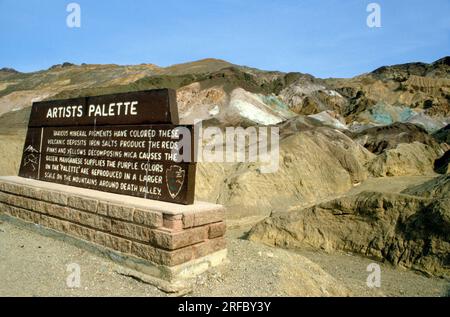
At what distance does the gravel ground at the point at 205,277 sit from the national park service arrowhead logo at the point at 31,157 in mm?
1349

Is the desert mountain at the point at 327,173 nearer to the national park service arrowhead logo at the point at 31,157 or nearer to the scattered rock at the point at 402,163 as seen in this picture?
the scattered rock at the point at 402,163

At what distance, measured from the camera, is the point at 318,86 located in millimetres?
49625

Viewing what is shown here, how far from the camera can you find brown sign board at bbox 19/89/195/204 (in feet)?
16.1

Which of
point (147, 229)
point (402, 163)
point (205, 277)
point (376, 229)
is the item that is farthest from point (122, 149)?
point (402, 163)

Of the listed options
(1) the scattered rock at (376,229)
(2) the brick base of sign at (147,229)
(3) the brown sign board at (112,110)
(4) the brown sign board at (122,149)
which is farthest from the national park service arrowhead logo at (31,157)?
(1) the scattered rock at (376,229)

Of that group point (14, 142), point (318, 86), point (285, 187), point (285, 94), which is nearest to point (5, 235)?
point (285, 187)

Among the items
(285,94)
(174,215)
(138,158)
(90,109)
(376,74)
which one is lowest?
(174,215)

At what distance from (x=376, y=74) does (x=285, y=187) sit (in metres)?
81.3

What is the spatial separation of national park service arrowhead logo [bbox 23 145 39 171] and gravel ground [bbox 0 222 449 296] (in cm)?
135

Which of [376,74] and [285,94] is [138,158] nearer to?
[285,94]

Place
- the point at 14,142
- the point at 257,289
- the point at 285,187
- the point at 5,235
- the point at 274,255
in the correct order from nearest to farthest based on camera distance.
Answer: the point at 257,289 → the point at 274,255 → the point at 5,235 → the point at 285,187 → the point at 14,142

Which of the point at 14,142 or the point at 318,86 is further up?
the point at 318,86

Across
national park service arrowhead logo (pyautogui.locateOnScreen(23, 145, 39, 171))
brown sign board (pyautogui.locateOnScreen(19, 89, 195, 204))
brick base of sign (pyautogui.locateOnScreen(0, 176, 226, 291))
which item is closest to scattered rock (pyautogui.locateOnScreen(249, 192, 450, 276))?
brick base of sign (pyautogui.locateOnScreen(0, 176, 226, 291))

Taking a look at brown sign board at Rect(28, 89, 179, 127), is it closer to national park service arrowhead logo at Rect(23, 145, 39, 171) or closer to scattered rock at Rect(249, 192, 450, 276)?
national park service arrowhead logo at Rect(23, 145, 39, 171)
